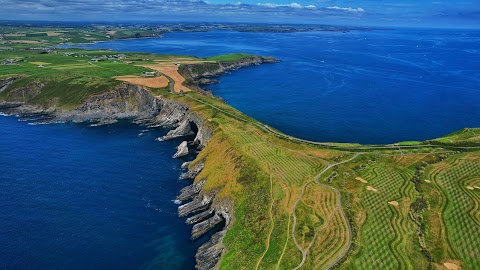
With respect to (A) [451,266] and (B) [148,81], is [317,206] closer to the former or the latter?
(A) [451,266]

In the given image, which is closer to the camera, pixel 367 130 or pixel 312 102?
pixel 367 130

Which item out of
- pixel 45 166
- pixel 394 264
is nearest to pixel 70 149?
pixel 45 166

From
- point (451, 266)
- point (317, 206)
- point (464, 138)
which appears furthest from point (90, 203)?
point (464, 138)

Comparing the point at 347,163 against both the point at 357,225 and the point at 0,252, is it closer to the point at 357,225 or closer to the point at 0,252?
the point at 357,225

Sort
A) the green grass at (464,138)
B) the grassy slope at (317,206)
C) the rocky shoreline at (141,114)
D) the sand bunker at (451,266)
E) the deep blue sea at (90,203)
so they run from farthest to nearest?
1. the green grass at (464,138)
2. the rocky shoreline at (141,114)
3. the deep blue sea at (90,203)
4. the grassy slope at (317,206)
5. the sand bunker at (451,266)

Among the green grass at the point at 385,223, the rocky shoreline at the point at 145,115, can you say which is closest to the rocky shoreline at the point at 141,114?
the rocky shoreline at the point at 145,115

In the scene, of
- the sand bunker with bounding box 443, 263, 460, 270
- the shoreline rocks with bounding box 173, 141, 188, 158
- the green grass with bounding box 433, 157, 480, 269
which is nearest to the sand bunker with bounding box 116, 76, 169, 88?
the shoreline rocks with bounding box 173, 141, 188, 158

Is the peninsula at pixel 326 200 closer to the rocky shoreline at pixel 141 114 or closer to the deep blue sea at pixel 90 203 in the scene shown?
the rocky shoreline at pixel 141 114
